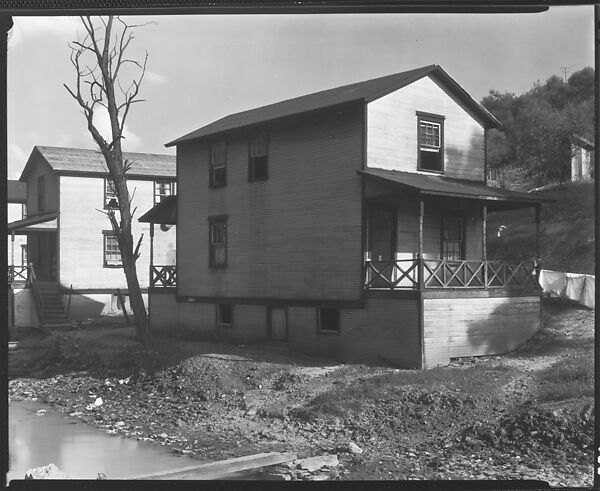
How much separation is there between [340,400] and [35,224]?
597cm

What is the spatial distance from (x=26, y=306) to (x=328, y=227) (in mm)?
7089

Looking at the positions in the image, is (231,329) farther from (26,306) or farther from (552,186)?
(552,186)

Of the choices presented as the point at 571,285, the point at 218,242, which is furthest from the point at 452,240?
the point at 218,242

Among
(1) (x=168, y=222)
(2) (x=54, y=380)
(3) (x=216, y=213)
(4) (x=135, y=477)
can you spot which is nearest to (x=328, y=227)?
(3) (x=216, y=213)

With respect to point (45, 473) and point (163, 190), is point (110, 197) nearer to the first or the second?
point (163, 190)

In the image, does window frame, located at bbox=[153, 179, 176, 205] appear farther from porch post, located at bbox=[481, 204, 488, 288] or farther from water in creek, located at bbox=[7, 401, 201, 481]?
porch post, located at bbox=[481, 204, 488, 288]

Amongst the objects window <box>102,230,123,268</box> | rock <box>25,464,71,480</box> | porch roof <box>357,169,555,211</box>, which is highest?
porch roof <box>357,169,555,211</box>

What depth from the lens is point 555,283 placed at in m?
13.8

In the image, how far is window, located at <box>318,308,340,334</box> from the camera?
15.4m

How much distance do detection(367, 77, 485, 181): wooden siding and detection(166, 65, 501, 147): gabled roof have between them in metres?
0.65

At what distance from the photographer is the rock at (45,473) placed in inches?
311

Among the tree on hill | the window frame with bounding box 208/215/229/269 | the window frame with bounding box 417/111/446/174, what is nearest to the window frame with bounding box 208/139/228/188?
the window frame with bounding box 208/215/229/269

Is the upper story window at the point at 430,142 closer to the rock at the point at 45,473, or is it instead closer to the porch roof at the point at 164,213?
the porch roof at the point at 164,213

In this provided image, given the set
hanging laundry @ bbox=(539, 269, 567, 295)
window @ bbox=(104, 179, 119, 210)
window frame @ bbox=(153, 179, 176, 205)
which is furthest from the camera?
window frame @ bbox=(153, 179, 176, 205)
